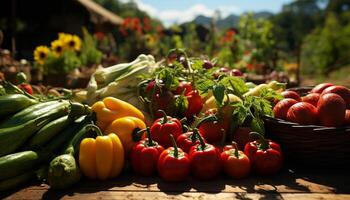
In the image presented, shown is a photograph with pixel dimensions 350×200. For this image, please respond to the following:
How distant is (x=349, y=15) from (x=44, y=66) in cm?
2985

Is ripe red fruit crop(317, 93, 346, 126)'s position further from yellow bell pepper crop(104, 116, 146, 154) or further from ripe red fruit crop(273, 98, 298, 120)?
yellow bell pepper crop(104, 116, 146, 154)

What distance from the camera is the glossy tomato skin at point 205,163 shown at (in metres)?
2.39

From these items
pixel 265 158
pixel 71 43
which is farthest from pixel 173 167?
pixel 71 43

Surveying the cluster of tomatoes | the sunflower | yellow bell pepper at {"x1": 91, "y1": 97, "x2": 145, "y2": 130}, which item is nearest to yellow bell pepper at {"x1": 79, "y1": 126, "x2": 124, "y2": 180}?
the cluster of tomatoes

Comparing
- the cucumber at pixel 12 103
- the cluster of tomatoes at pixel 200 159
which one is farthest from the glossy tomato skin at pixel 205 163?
the cucumber at pixel 12 103

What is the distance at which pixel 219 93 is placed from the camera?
261cm

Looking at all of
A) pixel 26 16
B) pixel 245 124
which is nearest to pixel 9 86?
pixel 245 124

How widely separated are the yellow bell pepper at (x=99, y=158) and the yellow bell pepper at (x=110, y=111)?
0.36 meters

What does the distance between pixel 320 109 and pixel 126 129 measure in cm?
119

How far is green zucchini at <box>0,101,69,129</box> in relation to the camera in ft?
8.51

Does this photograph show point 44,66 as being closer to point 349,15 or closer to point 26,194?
point 26,194

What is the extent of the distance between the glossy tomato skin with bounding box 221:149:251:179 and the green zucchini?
1169 millimetres

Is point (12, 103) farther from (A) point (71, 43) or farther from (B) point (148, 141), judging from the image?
(A) point (71, 43)

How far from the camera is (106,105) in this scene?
292 cm
